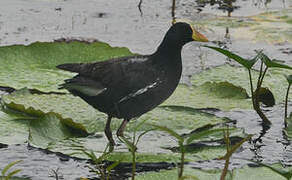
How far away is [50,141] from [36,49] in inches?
58.1

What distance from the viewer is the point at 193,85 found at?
16.8 ft

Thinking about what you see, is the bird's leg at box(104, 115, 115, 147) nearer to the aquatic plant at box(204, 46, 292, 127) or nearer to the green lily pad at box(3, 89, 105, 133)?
the green lily pad at box(3, 89, 105, 133)

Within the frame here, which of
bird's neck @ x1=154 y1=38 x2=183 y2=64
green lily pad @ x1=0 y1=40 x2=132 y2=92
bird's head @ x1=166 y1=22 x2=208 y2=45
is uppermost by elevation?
bird's head @ x1=166 y1=22 x2=208 y2=45

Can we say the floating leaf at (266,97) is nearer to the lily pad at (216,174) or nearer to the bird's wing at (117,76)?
the bird's wing at (117,76)

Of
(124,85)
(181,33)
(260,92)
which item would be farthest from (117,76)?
(260,92)

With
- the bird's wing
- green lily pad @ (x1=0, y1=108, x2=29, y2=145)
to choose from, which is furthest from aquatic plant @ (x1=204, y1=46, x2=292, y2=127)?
green lily pad @ (x1=0, y1=108, x2=29, y2=145)

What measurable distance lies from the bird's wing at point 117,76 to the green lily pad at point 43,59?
22.2 inches

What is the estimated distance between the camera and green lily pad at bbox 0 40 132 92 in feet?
16.3

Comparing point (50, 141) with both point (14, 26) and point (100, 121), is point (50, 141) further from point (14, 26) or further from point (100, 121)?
point (14, 26)

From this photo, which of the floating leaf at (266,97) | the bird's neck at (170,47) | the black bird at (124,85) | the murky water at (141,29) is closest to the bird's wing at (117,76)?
the black bird at (124,85)

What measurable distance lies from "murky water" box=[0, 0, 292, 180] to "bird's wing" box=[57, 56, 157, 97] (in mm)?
435

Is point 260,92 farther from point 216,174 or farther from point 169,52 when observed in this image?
point 216,174

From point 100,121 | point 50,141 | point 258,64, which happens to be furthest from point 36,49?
point 258,64

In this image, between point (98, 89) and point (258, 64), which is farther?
point (258, 64)
